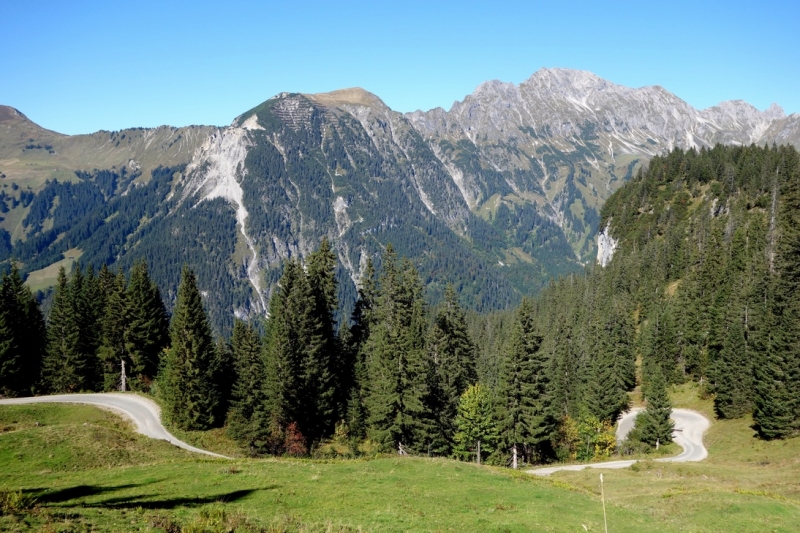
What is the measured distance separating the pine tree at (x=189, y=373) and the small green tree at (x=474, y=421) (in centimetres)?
2826

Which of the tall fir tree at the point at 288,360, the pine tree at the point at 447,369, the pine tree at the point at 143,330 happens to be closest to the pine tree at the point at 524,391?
the pine tree at the point at 447,369

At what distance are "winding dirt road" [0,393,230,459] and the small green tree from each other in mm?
26663

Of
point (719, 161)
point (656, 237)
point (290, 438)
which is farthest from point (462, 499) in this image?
point (719, 161)

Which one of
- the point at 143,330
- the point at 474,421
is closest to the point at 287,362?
the point at 474,421

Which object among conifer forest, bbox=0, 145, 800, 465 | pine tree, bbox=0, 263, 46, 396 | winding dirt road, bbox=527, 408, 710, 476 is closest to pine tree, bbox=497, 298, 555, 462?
conifer forest, bbox=0, 145, 800, 465

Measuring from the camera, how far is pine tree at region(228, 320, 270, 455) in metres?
53.3

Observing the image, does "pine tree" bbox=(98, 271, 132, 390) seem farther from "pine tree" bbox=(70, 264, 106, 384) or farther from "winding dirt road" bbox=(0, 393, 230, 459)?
"winding dirt road" bbox=(0, 393, 230, 459)

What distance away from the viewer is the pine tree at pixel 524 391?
57.8m

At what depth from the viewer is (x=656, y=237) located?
158 meters

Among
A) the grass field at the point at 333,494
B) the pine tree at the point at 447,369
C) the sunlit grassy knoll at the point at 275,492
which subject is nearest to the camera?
the grass field at the point at 333,494

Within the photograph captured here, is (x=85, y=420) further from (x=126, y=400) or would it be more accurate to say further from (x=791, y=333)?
(x=791, y=333)

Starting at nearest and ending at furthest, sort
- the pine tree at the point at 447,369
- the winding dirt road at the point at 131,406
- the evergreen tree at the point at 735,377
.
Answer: the winding dirt road at the point at 131,406, the pine tree at the point at 447,369, the evergreen tree at the point at 735,377

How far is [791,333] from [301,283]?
199 feet

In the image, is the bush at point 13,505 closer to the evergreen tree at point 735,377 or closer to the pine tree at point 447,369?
the pine tree at point 447,369
